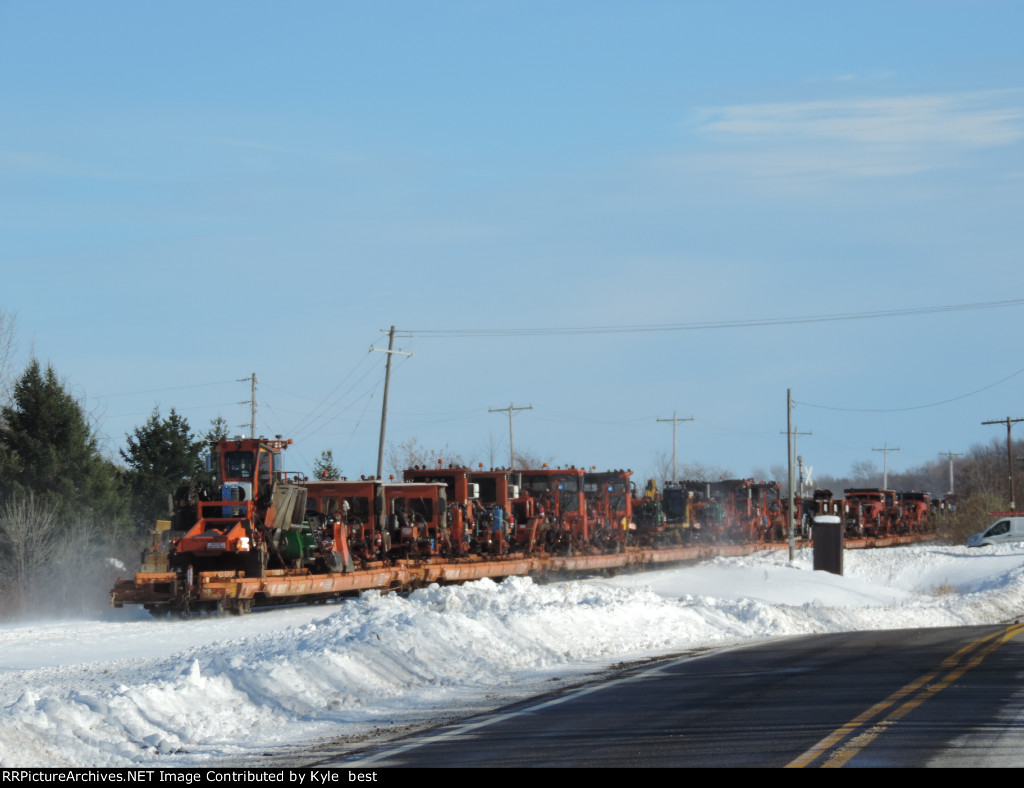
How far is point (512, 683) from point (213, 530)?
34.7 feet

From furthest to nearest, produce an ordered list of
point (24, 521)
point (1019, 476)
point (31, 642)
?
1. point (1019, 476)
2. point (24, 521)
3. point (31, 642)

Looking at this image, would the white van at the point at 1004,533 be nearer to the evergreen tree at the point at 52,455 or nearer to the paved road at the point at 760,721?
the evergreen tree at the point at 52,455

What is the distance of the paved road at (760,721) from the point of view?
31.1 ft

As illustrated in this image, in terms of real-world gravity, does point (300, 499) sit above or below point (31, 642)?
above

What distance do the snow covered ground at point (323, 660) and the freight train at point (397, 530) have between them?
82 centimetres

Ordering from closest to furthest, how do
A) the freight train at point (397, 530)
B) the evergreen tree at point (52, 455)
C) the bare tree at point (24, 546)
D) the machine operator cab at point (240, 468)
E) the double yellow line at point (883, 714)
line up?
the double yellow line at point (883, 714), the freight train at point (397, 530), the machine operator cab at point (240, 468), the bare tree at point (24, 546), the evergreen tree at point (52, 455)

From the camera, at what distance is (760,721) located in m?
11.1

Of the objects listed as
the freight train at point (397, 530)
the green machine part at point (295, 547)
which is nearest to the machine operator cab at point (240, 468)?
the freight train at point (397, 530)

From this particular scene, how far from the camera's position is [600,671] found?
1566cm

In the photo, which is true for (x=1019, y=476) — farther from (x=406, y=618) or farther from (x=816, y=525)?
(x=406, y=618)

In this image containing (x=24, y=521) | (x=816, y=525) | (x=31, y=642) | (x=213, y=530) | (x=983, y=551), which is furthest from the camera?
(x=983, y=551)

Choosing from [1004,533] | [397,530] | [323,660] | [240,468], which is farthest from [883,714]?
[1004,533]
